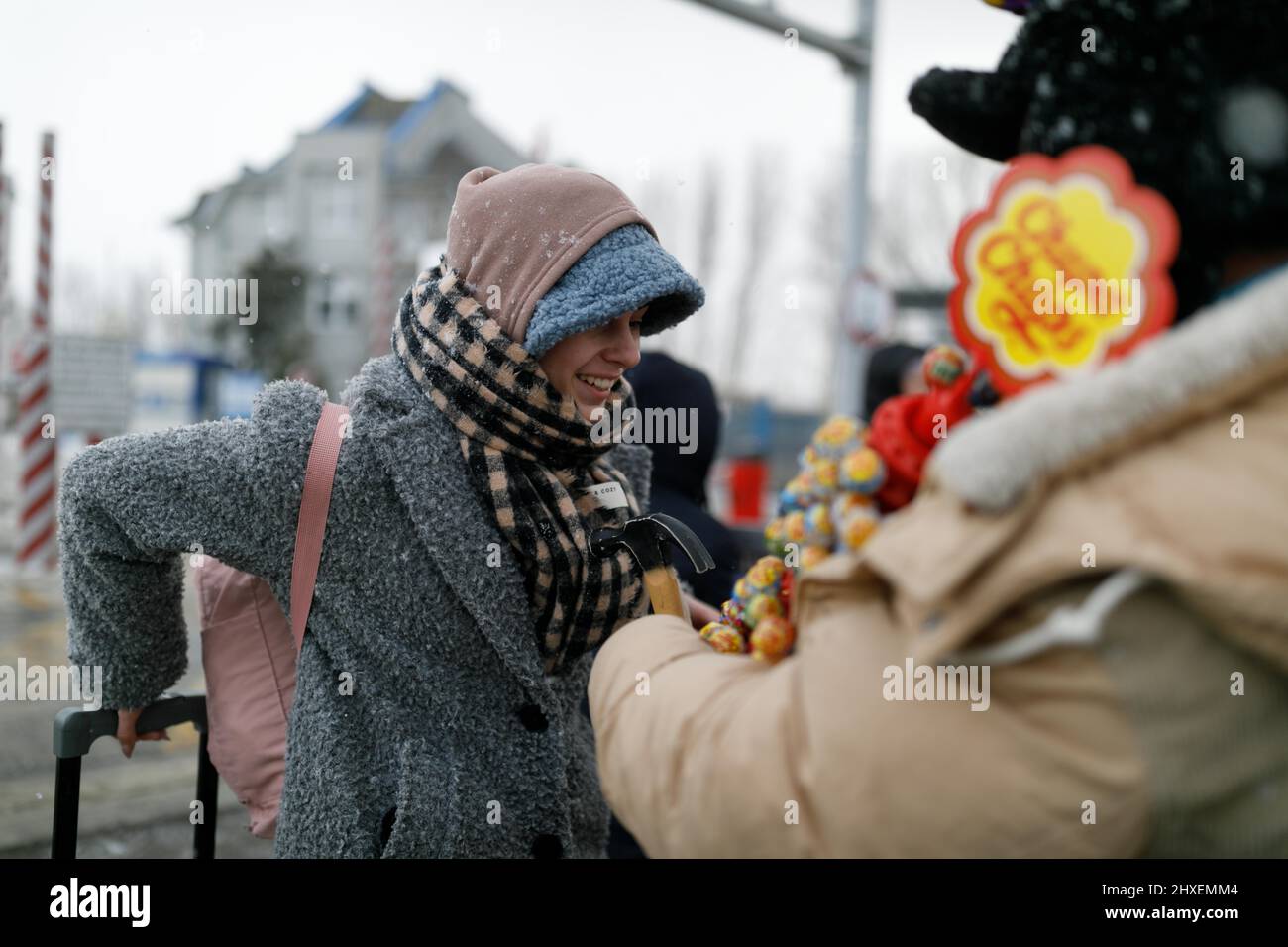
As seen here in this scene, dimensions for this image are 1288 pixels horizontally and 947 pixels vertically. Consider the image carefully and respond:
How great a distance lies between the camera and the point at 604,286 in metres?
1.63

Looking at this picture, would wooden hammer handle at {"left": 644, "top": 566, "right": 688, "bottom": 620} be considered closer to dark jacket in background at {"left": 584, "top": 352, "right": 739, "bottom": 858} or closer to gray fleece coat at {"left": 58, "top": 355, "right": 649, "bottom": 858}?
gray fleece coat at {"left": 58, "top": 355, "right": 649, "bottom": 858}

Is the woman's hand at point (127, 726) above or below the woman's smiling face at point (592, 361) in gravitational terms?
below

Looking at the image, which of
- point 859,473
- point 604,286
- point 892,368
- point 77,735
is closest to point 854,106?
point 892,368

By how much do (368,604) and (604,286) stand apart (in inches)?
24.7

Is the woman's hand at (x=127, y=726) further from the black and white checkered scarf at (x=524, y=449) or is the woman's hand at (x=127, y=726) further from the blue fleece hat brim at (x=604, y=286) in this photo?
the blue fleece hat brim at (x=604, y=286)

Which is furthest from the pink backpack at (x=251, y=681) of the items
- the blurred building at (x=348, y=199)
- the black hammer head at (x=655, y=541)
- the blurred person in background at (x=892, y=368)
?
the blurred building at (x=348, y=199)

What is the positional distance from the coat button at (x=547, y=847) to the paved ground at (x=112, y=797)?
1.58 meters

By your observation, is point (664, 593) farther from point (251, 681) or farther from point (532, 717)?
point (251, 681)

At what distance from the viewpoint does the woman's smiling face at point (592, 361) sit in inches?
67.4

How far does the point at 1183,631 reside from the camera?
2.59 feet

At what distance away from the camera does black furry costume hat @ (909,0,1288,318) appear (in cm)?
87

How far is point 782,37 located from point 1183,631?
6.27m
